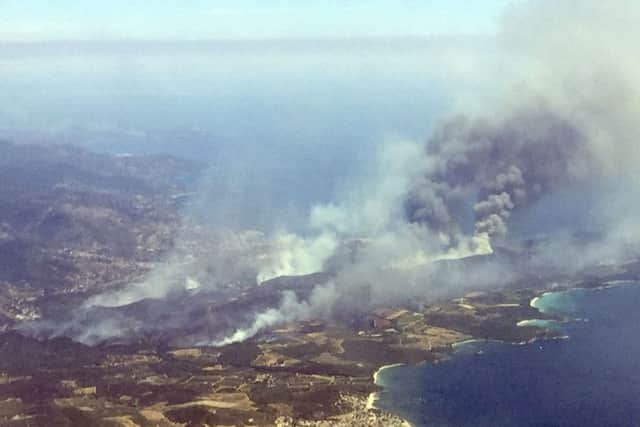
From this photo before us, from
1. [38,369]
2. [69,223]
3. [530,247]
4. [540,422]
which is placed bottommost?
[540,422]

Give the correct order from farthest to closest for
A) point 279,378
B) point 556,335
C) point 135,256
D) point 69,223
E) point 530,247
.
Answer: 1. point 69,223
2. point 135,256
3. point 530,247
4. point 556,335
5. point 279,378

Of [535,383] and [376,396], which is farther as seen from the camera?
[535,383]

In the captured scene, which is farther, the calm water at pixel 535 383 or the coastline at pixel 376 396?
the coastline at pixel 376 396

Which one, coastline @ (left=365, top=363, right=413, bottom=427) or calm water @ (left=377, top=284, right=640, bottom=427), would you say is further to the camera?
coastline @ (left=365, top=363, right=413, bottom=427)

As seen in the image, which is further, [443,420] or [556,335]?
[556,335]

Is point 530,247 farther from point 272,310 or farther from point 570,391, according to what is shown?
point 570,391

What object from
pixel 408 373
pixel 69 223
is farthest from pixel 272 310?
pixel 69 223

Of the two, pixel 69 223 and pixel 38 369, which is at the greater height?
pixel 69 223

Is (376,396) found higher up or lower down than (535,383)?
higher up
